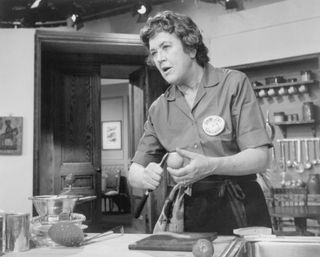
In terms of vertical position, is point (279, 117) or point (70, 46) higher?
point (70, 46)

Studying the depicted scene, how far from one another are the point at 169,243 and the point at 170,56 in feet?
2.56

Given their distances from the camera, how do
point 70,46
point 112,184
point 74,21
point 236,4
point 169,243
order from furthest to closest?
point 112,184
point 74,21
point 236,4
point 70,46
point 169,243

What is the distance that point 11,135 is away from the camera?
4258 millimetres

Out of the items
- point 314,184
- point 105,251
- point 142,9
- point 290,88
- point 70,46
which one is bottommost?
point 314,184

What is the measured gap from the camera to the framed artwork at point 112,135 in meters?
9.96

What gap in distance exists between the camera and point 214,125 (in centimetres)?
167

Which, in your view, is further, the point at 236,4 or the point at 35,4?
the point at 35,4

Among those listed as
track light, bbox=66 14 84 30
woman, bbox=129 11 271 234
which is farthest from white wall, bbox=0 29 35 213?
track light, bbox=66 14 84 30

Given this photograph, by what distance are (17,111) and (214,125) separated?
311 cm

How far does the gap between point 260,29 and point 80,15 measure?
148 inches

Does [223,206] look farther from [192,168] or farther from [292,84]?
[292,84]

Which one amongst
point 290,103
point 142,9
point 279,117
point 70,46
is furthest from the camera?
point 142,9

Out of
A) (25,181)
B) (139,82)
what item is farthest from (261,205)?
(139,82)

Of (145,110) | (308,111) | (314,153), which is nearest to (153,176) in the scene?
(145,110)
